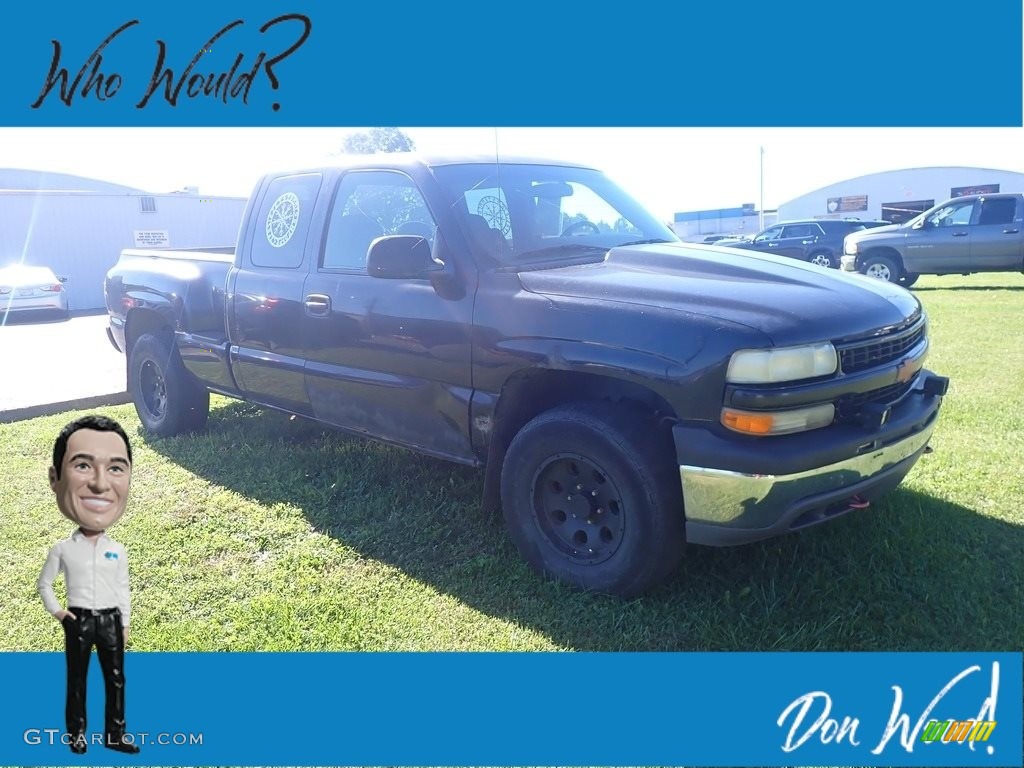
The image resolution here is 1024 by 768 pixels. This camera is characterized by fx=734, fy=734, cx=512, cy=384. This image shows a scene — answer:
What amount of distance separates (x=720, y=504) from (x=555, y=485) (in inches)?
27.8

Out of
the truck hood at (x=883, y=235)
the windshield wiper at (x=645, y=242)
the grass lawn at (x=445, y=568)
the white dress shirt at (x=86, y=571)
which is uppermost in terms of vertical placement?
the truck hood at (x=883, y=235)

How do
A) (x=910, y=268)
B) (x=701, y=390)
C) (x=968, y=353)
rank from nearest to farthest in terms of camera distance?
(x=701, y=390) < (x=968, y=353) < (x=910, y=268)

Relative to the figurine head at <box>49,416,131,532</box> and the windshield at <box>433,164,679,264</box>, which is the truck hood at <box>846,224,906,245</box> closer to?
the windshield at <box>433,164,679,264</box>

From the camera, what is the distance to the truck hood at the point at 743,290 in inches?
102

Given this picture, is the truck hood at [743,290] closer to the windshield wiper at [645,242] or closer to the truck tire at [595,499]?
the windshield wiper at [645,242]

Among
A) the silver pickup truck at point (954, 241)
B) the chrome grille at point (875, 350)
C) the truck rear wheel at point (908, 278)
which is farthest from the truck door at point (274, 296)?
the truck rear wheel at point (908, 278)

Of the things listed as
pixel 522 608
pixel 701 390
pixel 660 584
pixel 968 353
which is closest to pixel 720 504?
pixel 701 390

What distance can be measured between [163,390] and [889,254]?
13688 millimetres

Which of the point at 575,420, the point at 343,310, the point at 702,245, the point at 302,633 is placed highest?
the point at 702,245

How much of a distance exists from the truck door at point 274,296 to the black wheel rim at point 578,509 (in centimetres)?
166

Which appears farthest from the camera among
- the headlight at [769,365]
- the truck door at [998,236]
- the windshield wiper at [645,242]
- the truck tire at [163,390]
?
the truck door at [998,236]

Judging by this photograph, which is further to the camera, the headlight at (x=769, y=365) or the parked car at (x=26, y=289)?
the parked car at (x=26, y=289)

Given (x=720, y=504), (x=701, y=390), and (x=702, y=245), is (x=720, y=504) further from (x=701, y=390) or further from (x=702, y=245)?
(x=702, y=245)

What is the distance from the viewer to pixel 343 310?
3.64 metres
